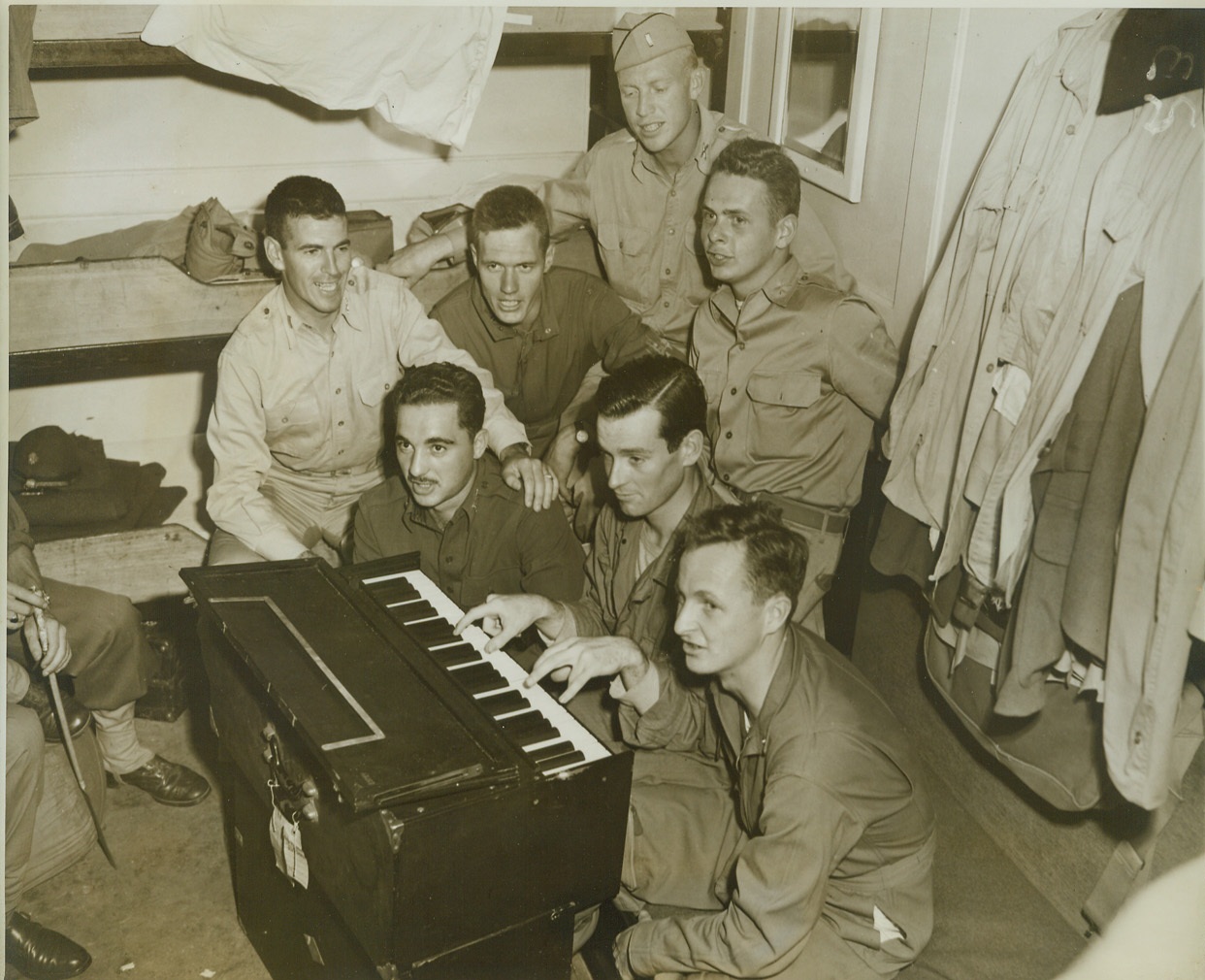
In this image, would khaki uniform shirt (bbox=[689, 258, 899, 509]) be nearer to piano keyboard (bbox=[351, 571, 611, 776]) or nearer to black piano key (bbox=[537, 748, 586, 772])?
piano keyboard (bbox=[351, 571, 611, 776])

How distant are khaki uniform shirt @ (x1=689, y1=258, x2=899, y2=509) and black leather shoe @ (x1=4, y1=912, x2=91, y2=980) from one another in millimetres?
2521

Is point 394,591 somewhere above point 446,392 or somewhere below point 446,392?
below

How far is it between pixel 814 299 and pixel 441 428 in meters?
1.36

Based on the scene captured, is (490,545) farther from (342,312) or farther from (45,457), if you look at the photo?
(45,457)

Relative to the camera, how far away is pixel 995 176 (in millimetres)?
2852

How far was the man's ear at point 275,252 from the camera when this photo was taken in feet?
12.4

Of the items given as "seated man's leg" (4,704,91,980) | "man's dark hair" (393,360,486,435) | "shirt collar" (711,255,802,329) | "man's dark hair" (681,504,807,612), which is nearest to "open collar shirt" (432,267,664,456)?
"shirt collar" (711,255,802,329)

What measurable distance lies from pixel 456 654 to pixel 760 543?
80 cm

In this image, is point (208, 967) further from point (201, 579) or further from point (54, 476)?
point (54, 476)

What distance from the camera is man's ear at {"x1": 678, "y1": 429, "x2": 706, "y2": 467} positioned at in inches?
124

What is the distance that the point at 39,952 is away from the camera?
306cm

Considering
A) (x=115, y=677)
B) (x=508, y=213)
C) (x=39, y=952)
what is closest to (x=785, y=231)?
(x=508, y=213)

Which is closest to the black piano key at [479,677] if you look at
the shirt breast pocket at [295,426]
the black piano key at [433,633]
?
the black piano key at [433,633]

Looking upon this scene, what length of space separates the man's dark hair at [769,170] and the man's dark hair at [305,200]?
1331mm
